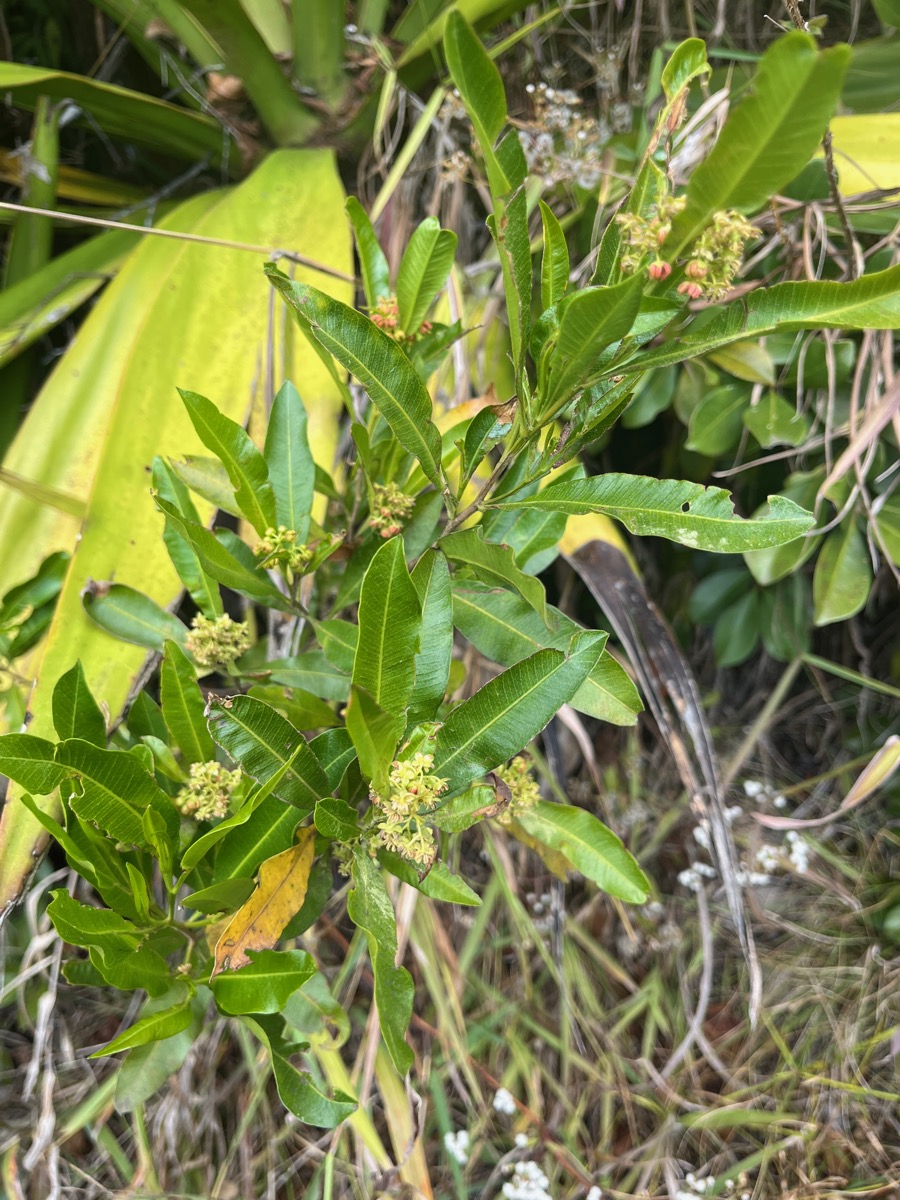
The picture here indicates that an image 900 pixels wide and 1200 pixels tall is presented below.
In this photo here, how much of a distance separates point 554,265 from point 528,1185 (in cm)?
96

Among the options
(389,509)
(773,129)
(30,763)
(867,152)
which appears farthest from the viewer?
(867,152)

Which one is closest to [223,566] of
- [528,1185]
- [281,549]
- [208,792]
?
[281,549]

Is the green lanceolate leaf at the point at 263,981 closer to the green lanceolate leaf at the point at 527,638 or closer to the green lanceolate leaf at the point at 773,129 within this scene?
the green lanceolate leaf at the point at 527,638

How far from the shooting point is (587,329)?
1.09ft

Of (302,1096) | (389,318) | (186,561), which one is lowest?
(302,1096)

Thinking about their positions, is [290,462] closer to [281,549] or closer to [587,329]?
[281,549]

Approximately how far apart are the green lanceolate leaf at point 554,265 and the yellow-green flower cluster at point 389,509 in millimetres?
155

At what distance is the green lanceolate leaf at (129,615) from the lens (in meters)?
0.58

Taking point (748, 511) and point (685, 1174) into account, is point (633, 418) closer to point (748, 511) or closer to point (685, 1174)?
Answer: point (748, 511)

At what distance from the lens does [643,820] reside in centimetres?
114

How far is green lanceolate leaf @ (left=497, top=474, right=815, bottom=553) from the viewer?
14.8 inches

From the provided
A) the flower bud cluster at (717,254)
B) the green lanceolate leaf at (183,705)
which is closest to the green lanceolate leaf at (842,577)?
the flower bud cluster at (717,254)

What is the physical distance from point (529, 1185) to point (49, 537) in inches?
35.0

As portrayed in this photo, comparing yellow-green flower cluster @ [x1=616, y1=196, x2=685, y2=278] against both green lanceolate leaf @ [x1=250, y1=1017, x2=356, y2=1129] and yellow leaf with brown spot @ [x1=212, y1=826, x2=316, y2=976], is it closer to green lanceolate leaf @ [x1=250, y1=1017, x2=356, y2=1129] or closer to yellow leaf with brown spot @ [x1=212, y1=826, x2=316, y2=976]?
yellow leaf with brown spot @ [x1=212, y1=826, x2=316, y2=976]
